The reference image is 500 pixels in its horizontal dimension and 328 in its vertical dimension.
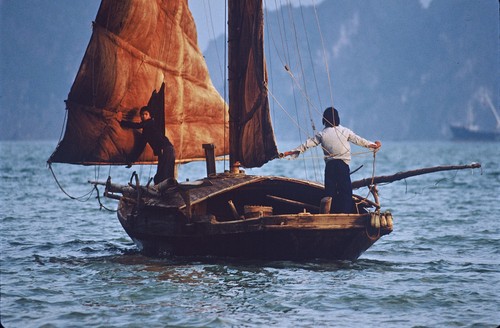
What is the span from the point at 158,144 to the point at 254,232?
3.93 meters

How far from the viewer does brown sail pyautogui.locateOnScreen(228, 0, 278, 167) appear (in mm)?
17000

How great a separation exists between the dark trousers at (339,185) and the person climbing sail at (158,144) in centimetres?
360

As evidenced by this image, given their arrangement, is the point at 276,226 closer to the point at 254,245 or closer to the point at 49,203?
the point at 254,245

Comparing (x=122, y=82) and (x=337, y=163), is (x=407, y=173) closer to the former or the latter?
(x=337, y=163)

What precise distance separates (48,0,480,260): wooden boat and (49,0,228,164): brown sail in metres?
0.02

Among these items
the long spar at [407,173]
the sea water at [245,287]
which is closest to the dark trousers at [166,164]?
the sea water at [245,287]

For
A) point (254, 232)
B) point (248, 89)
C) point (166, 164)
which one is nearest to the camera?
point (254, 232)

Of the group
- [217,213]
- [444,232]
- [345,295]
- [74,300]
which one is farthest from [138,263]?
[444,232]

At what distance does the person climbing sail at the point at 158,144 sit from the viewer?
1791cm

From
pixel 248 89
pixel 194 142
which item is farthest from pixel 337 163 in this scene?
pixel 194 142

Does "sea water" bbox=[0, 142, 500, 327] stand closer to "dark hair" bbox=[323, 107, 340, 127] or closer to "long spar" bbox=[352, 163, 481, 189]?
"long spar" bbox=[352, 163, 481, 189]

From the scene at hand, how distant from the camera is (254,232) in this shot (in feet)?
49.8

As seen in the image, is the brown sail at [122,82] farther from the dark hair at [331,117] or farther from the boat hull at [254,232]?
the dark hair at [331,117]

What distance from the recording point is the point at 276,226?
14.9 meters
